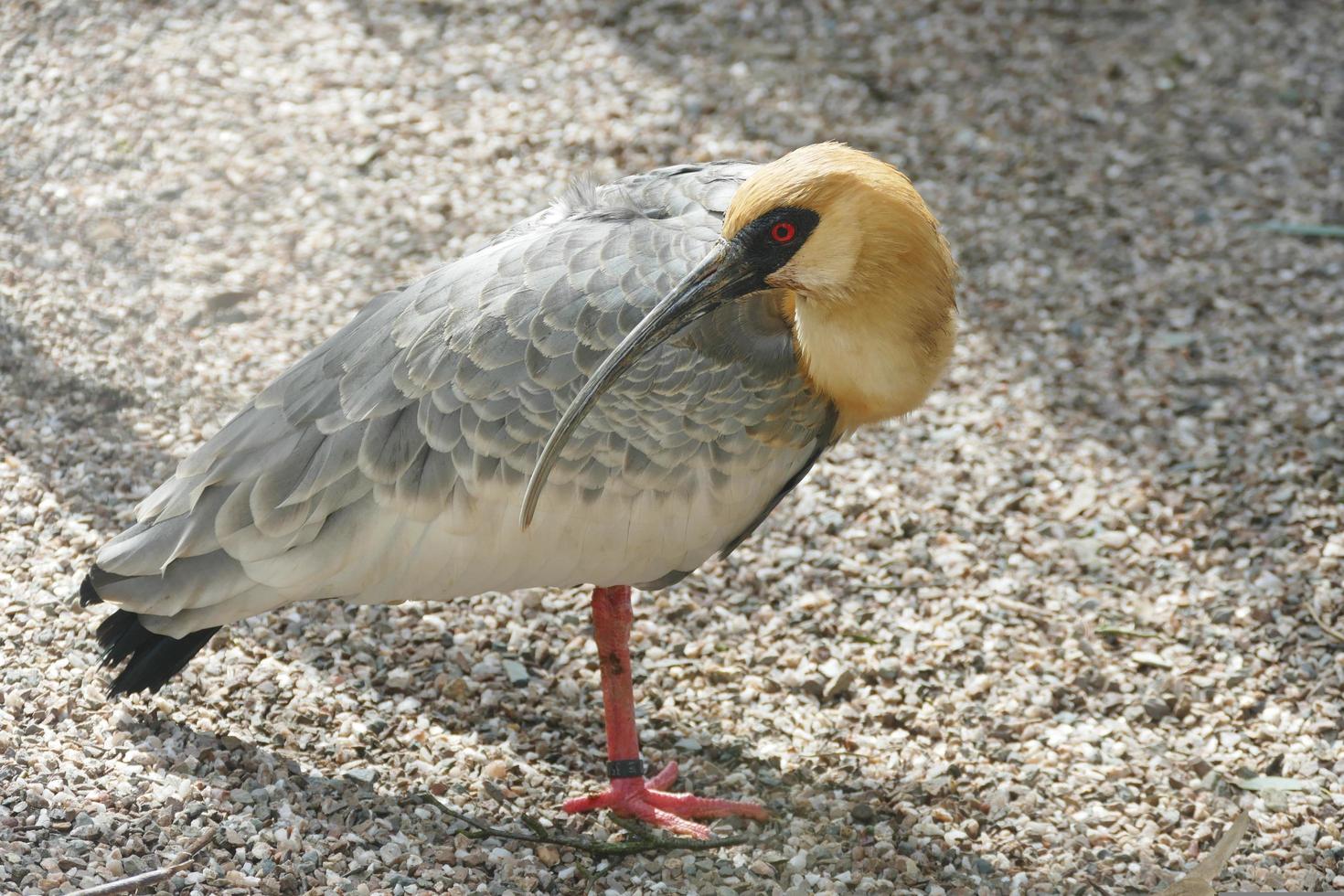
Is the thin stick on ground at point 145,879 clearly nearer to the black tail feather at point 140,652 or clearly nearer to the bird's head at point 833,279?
the black tail feather at point 140,652

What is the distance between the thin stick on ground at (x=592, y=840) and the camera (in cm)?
387

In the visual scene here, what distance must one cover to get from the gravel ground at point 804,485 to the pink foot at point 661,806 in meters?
0.07

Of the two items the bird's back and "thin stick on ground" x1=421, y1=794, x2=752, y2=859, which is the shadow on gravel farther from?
"thin stick on ground" x1=421, y1=794, x2=752, y2=859

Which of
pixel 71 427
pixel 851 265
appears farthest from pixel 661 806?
pixel 71 427

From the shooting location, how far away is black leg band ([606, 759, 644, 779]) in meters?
4.07

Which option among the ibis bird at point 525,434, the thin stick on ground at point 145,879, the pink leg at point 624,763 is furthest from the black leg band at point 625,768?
the thin stick on ground at point 145,879

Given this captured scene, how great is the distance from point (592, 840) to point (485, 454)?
1.18 m

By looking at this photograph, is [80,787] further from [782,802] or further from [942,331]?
[942,331]

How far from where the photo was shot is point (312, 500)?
3.65 m

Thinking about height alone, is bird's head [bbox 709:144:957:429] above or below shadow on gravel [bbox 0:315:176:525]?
above

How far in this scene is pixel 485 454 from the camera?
11.9ft

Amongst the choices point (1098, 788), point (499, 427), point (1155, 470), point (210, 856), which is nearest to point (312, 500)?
point (499, 427)

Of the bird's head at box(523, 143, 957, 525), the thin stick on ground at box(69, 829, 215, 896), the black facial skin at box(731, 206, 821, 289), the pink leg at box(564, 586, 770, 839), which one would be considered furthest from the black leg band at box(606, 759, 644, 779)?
the black facial skin at box(731, 206, 821, 289)

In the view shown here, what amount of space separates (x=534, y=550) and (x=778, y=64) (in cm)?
422
